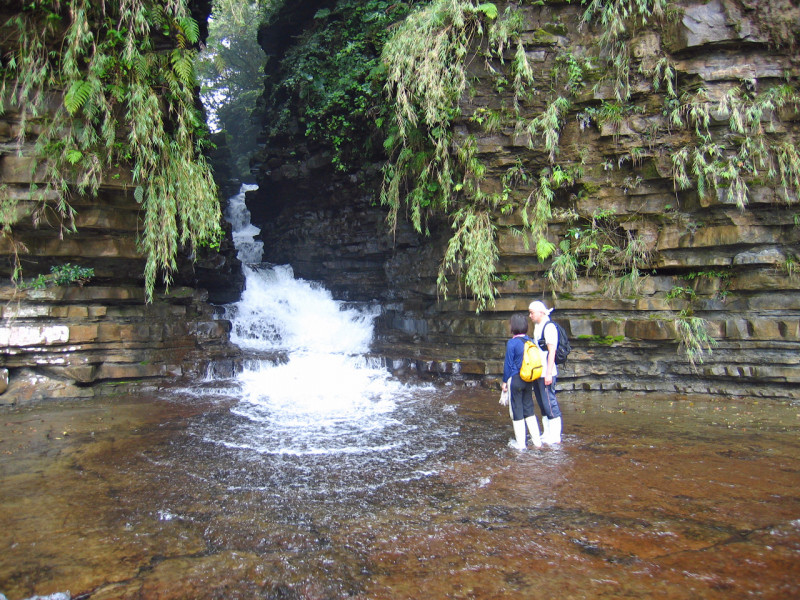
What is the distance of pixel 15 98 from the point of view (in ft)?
25.7

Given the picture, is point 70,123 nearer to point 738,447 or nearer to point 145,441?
point 145,441

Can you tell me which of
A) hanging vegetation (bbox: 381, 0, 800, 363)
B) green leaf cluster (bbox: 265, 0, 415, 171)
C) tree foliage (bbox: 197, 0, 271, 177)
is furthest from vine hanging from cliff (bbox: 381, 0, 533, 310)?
tree foliage (bbox: 197, 0, 271, 177)

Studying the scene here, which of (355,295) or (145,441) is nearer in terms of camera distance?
(145,441)

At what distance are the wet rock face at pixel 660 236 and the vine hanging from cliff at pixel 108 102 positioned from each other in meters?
5.04

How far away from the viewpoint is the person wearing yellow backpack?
17.2 feet

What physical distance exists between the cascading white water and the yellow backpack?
1.71 meters

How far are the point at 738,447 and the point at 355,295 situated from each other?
1083 centimetres

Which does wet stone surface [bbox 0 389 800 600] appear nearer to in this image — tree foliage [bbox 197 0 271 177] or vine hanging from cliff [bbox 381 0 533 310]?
vine hanging from cliff [bbox 381 0 533 310]

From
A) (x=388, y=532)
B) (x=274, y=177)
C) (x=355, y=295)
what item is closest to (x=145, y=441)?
(x=388, y=532)

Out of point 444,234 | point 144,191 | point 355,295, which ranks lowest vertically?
point 355,295

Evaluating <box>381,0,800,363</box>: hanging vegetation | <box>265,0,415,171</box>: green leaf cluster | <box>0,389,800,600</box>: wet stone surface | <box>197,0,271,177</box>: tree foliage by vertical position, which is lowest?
<box>0,389,800,600</box>: wet stone surface

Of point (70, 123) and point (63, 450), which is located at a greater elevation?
point (70, 123)

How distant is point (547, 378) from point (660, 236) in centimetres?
471

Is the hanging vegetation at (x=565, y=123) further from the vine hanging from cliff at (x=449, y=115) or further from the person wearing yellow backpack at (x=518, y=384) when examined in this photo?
the person wearing yellow backpack at (x=518, y=384)
